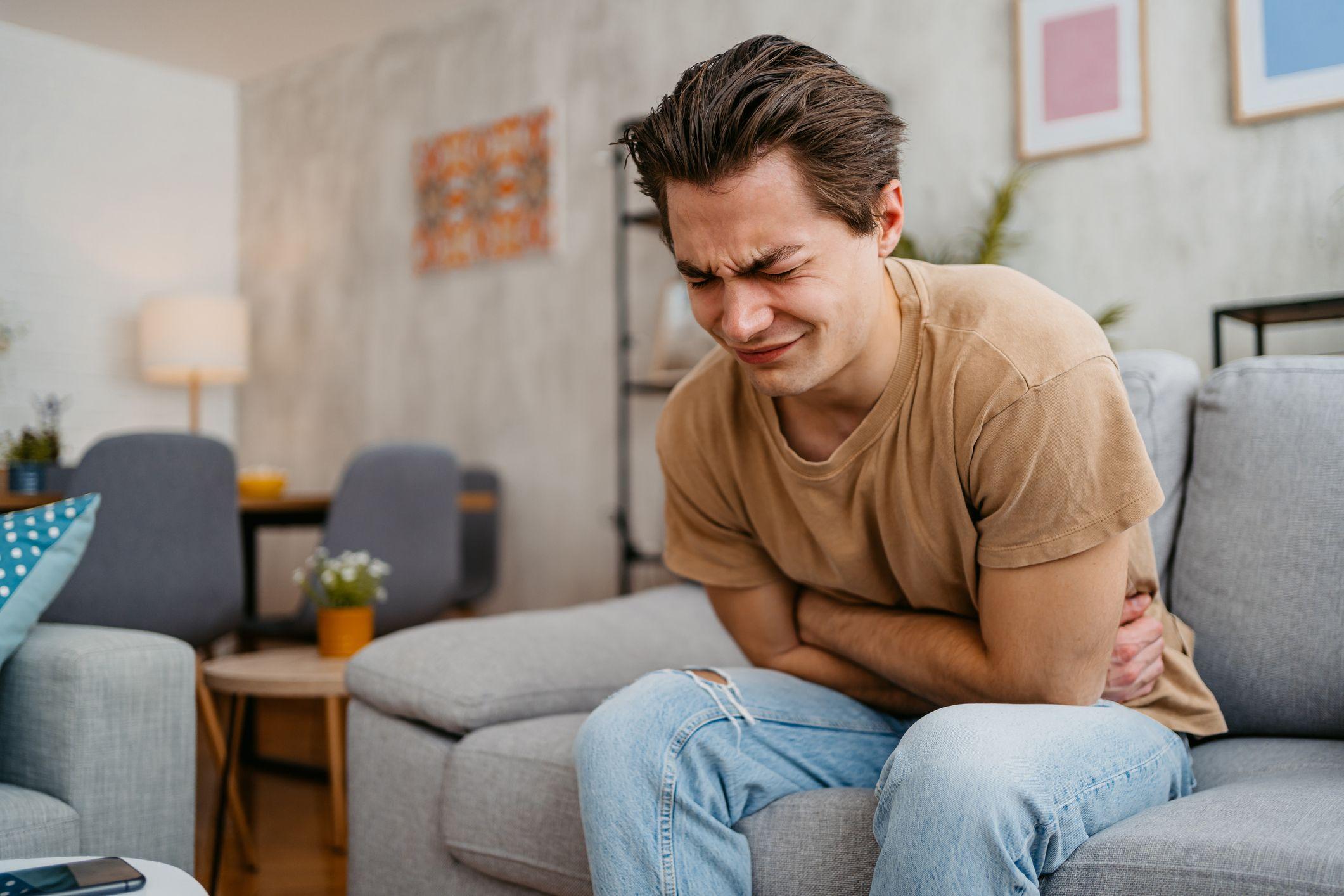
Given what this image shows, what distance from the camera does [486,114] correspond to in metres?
3.88

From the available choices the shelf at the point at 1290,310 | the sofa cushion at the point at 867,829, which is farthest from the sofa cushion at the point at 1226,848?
the shelf at the point at 1290,310

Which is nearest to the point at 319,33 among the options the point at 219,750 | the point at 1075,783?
the point at 219,750

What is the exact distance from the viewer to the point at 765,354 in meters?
1.10

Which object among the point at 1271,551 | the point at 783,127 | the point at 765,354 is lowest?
the point at 1271,551

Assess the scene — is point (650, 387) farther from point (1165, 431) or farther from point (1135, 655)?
point (1135, 655)

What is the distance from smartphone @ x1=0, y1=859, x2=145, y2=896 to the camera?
910 millimetres

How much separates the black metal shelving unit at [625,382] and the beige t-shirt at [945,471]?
5.65 ft

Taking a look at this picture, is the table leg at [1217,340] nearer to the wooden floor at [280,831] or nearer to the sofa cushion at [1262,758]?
the sofa cushion at [1262,758]

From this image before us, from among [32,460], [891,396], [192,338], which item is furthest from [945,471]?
[192,338]

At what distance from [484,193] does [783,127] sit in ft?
9.70

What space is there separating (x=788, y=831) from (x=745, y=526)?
1.19ft

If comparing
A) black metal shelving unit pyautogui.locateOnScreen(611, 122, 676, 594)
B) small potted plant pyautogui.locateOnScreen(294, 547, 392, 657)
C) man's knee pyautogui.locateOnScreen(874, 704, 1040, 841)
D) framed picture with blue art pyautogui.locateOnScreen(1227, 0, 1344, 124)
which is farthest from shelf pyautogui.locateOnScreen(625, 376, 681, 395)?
man's knee pyautogui.locateOnScreen(874, 704, 1040, 841)

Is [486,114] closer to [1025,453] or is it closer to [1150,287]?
[1150,287]

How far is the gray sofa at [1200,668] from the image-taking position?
1.18 m
